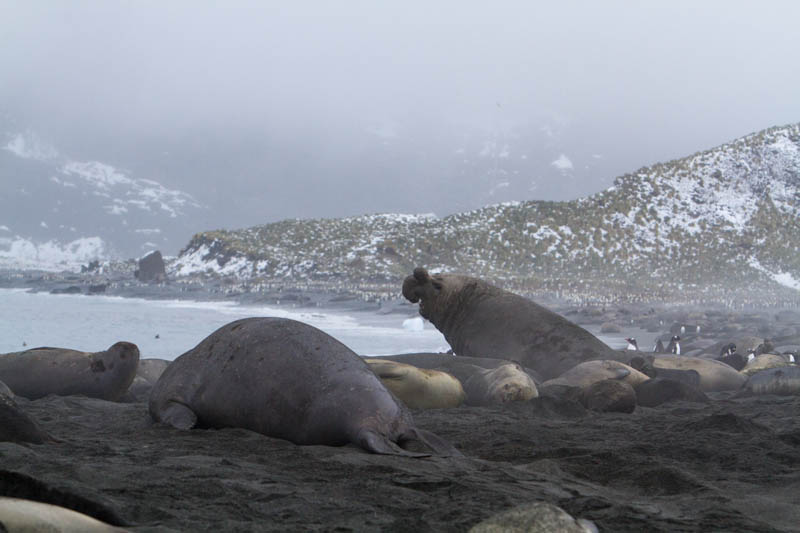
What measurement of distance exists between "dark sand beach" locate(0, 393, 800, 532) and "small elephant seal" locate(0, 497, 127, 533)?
6.3 inches

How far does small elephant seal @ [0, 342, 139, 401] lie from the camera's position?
738 cm

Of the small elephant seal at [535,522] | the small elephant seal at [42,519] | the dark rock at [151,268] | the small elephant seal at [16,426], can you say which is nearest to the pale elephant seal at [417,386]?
the small elephant seal at [16,426]

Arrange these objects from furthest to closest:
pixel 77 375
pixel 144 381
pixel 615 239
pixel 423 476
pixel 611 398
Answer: pixel 615 239 < pixel 144 381 < pixel 77 375 < pixel 611 398 < pixel 423 476

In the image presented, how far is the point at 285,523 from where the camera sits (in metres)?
2.80

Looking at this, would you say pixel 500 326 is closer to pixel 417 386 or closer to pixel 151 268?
pixel 417 386

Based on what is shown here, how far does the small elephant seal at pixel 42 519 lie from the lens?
6.67 ft

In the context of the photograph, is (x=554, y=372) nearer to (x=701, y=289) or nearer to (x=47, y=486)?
(x=47, y=486)

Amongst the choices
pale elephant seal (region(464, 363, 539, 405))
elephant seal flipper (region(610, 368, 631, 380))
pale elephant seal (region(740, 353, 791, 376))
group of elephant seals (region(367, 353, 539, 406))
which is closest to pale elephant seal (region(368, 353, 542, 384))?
group of elephant seals (region(367, 353, 539, 406))

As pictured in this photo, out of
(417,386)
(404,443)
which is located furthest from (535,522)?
(417,386)

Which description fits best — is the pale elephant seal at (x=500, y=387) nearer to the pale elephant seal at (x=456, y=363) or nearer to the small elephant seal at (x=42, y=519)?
the pale elephant seal at (x=456, y=363)

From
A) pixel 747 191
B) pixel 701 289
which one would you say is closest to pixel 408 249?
pixel 701 289

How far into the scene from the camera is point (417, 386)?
23.1 ft

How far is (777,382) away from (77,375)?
7288 millimetres

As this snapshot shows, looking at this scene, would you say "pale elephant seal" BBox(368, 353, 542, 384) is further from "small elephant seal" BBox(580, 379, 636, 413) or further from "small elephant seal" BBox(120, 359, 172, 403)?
"small elephant seal" BBox(120, 359, 172, 403)
